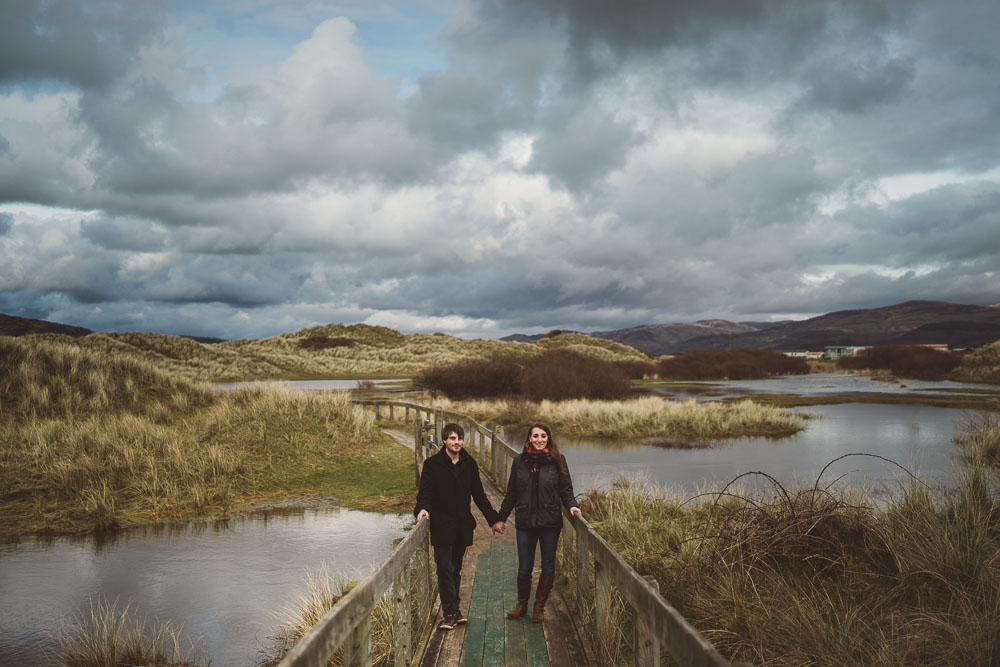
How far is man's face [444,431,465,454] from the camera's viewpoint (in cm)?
570

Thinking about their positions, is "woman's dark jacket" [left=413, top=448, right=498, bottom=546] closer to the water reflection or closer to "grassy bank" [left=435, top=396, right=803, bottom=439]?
the water reflection

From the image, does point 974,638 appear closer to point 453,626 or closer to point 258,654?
point 453,626

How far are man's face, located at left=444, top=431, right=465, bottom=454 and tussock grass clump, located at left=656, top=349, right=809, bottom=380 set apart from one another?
2282 inches

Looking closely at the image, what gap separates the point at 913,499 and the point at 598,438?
1629cm

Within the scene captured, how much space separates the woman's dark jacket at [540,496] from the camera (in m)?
5.72

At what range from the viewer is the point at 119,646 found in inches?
249

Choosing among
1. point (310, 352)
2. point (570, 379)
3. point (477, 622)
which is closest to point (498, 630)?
point (477, 622)

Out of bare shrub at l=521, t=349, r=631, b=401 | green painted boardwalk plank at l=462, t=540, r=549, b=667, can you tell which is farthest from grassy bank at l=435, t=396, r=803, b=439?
green painted boardwalk plank at l=462, t=540, r=549, b=667

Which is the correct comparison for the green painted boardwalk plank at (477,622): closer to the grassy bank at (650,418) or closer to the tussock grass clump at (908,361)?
→ the grassy bank at (650,418)

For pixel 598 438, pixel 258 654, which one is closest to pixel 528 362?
pixel 598 438

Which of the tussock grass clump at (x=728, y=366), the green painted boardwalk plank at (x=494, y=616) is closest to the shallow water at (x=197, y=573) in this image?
the green painted boardwalk plank at (x=494, y=616)

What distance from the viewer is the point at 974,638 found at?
450cm

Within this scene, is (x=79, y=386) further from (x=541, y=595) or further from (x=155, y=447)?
(x=541, y=595)

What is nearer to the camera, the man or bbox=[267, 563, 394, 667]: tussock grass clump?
the man
